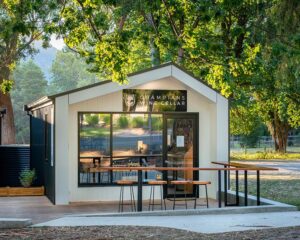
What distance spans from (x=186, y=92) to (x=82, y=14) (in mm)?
3227

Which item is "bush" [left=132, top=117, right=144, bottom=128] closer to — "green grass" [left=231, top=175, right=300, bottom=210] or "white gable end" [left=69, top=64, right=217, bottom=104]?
"white gable end" [left=69, top=64, right=217, bottom=104]

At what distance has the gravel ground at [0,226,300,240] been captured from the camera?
374 inches

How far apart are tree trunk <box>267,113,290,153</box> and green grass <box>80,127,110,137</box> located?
30.9 meters

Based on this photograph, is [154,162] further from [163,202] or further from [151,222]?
[151,222]

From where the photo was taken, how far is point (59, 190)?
14.7 metres

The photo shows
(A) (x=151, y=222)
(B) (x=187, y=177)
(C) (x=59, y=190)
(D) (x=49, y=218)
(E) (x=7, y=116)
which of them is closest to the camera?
(A) (x=151, y=222)

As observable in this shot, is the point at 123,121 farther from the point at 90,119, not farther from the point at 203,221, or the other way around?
the point at 203,221

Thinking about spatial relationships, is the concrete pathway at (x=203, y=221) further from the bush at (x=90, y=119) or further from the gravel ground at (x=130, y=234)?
the bush at (x=90, y=119)

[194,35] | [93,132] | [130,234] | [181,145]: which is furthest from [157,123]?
[130,234]

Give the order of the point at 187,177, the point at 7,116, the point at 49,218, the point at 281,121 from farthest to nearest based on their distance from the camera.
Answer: the point at 281,121 < the point at 7,116 < the point at 187,177 < the point at 49,218

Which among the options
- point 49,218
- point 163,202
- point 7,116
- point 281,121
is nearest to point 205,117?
point 163,202

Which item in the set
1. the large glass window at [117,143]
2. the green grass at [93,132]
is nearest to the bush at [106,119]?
the large glass window at [117,143]

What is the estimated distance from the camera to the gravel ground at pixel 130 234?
9508 millimetres

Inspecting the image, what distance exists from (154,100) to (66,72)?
127767 mm
